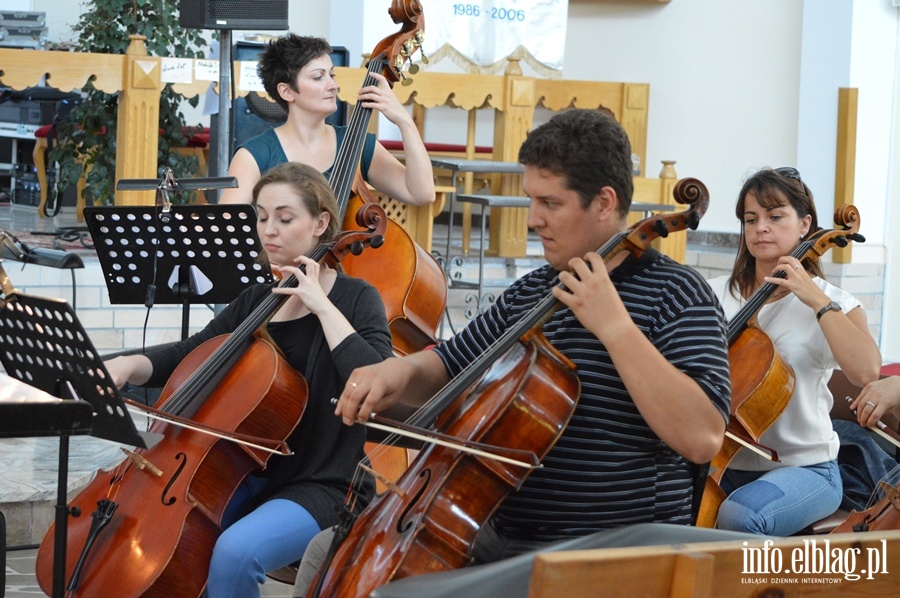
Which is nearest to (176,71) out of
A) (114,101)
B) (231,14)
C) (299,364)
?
(231,14)

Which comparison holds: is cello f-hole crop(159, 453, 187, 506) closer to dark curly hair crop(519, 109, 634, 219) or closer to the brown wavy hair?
dark curly hair crop(519, 109, 634, 219)

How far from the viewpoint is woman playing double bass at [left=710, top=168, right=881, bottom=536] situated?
8.31 feet

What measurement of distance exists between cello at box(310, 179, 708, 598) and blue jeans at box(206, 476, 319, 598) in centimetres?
37

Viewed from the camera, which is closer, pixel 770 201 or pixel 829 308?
pixel 829 308

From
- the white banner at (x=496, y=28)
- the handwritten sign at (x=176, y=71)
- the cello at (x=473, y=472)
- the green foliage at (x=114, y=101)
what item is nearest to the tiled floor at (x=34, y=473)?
the cello at (x=473, y=472)

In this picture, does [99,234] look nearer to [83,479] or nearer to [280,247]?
[280,247]

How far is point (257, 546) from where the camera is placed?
212cm

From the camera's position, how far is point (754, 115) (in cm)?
689

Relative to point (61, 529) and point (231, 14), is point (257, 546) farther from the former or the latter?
point (231, 14)

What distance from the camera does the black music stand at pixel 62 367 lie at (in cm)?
189

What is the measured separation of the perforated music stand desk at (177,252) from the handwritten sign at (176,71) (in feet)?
8.37

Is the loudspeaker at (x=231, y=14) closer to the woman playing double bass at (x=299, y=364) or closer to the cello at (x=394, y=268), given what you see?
the cello at (x=394, y=268)

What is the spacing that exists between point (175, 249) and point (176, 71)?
2669mm

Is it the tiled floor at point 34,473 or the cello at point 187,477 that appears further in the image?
the tiled floor at point 34,473
